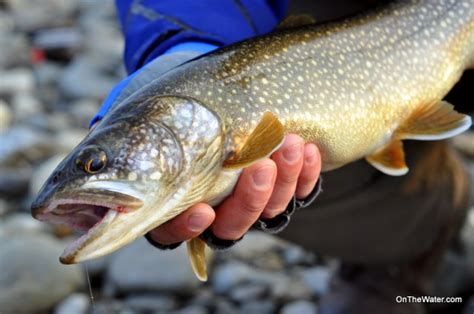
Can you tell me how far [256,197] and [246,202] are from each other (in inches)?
1.3

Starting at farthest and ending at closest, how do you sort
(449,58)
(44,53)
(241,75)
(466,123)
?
(44,53) < (449,58) < (466,123) < (241,75)

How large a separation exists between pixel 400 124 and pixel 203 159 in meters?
0.78

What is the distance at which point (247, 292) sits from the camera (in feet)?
10.7

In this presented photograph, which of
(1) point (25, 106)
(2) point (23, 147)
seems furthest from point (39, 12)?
(2) point (23, 147)

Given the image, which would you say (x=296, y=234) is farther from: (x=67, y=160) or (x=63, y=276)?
(x=67, y=160)

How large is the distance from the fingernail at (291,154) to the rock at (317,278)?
1.62 m

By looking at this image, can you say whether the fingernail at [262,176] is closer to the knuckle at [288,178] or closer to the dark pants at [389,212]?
the knuckle at [288,178]

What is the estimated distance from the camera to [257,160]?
180cm

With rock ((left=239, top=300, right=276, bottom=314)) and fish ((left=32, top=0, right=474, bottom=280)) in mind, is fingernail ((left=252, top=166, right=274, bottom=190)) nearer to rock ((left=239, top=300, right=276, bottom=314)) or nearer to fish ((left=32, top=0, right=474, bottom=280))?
fish ((left=32, top=0, right=474, bottom=280))

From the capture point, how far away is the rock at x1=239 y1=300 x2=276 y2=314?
318 centimetres

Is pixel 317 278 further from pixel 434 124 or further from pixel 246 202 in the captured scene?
pixel 246 202

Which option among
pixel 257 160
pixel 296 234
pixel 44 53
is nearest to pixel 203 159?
pixel 257 160

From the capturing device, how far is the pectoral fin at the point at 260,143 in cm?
180

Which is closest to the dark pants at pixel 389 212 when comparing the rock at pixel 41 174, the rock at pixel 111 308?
the rock at pixel 111 308
